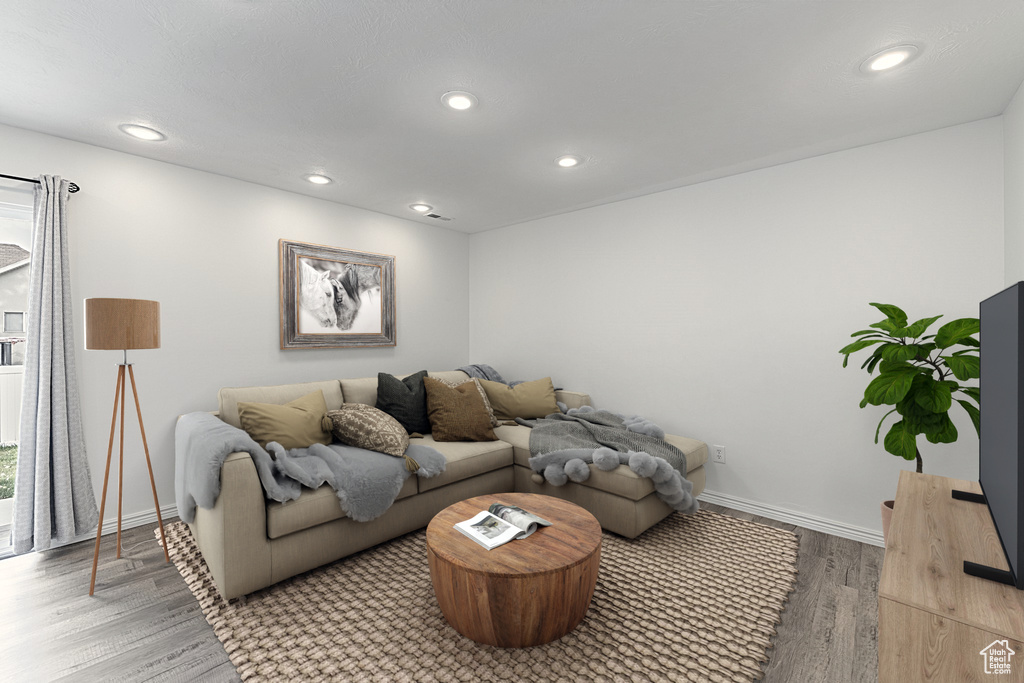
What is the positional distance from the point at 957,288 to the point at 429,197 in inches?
140

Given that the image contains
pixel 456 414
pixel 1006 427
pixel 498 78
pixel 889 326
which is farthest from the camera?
pixel 456 414

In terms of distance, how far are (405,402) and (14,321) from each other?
2.42 m

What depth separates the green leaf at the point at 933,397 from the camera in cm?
208

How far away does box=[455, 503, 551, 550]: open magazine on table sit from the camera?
6.46 ft

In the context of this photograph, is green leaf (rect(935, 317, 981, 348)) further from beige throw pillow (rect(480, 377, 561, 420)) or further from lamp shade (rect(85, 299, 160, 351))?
lamp shade (rect(85, 299, 160, 351))

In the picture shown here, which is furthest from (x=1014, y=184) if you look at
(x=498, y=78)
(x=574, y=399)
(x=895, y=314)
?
(x=574, y=399)

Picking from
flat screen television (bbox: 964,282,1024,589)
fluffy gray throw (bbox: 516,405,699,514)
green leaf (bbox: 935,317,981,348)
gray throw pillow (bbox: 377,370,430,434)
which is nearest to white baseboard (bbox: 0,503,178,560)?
gray throw pillow (bbox: 377,370,430,434)

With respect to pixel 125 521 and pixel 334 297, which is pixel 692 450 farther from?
pixel 125 521

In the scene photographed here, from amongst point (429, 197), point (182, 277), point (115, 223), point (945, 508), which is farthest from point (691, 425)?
point (115, 223)

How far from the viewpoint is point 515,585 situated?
172cm

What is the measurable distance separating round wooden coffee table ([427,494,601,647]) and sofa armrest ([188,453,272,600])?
0.91 meters

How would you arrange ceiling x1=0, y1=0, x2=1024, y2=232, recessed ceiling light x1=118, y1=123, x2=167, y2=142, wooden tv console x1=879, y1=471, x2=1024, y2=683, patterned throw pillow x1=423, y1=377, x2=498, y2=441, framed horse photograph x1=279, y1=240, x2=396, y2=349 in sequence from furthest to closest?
framed horse photograph x1=279, y1=240, x2=396, y2=349
patterned throw pillow x1=423, y1=377, x2=498, y2=441
recessed ceiling light x1=118, y1=123, x2=167, y2=142
ceiling x1=0, y1=0, x2=1024, y2=232
wooden tv console x1=879, y1=471, x2=1024, y2=683

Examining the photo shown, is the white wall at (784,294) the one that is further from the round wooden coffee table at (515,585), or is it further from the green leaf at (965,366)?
the round wooden coffee table at (515,585)

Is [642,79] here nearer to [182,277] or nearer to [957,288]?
[957,288]
